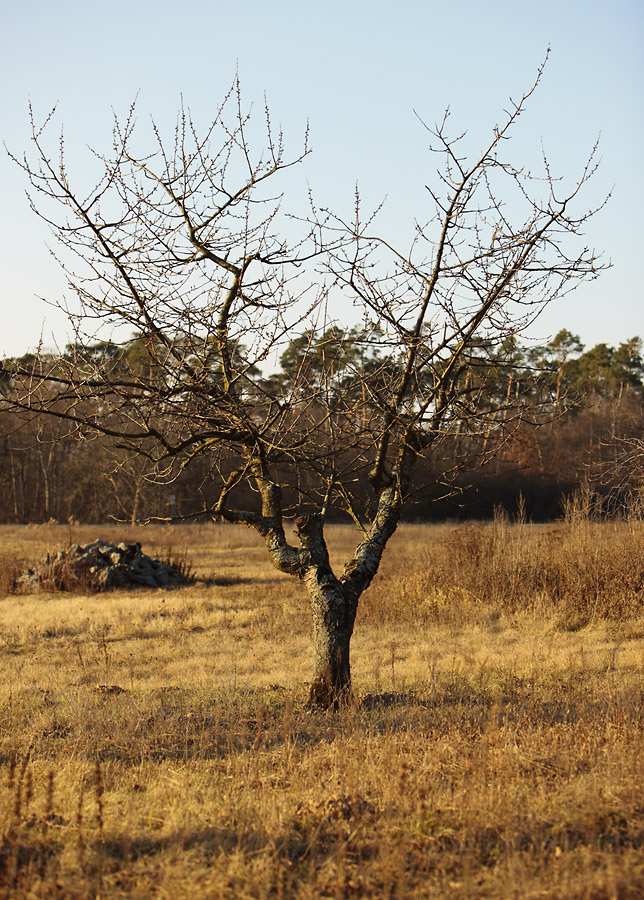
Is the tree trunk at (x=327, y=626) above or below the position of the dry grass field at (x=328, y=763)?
above

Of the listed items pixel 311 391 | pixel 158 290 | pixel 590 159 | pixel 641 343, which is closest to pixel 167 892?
pixel 311 391

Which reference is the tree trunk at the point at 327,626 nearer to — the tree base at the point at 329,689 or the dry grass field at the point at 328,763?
→ the tree base at the point at 329,689

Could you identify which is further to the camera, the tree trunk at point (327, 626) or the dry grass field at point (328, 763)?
the tree trunk at point (327, 626)

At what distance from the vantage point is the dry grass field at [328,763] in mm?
3191

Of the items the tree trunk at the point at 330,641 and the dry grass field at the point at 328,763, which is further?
the tree trunk at the point at 330,641

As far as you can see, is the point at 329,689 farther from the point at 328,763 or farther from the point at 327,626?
the point at 328,763

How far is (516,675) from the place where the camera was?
808 cm

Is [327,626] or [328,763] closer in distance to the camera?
[328,763]

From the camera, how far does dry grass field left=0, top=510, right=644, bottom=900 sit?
319cm

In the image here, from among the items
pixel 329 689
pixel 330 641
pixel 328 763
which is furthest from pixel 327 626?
pixel 328 763

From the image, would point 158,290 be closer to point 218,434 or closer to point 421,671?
point 218,434

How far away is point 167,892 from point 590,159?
214 inches

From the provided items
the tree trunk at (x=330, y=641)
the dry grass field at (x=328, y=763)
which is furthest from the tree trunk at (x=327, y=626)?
the dry grass field at (x=328, y=763)

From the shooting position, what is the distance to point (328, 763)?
15.5ft
